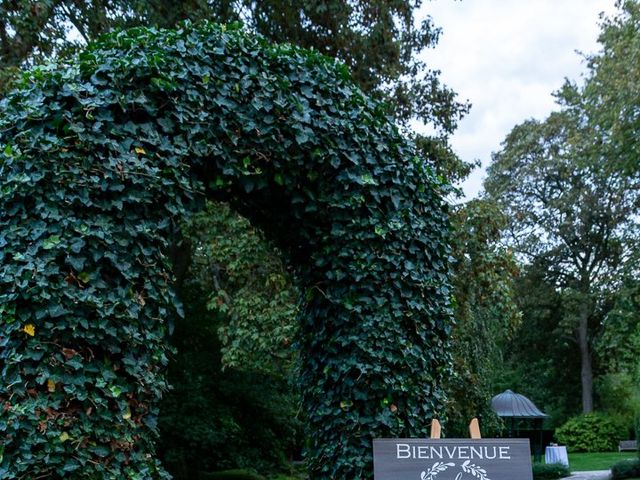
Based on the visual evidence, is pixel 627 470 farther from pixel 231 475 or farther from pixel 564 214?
pixel 564 214

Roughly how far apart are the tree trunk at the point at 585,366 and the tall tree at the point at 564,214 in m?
0.04

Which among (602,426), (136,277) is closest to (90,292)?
(136,277)

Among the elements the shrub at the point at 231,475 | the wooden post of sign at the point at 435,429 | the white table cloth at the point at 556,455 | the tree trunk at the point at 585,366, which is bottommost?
the shrub at the point at 231,475

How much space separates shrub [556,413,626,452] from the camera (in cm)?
2588

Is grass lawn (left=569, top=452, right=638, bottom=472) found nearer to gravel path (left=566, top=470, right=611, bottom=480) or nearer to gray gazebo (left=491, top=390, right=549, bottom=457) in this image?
gravel path (left=566, top=470, right=611, bottom=480)

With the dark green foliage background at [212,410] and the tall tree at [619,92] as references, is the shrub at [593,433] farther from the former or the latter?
the dark green foliage background at [212,410]

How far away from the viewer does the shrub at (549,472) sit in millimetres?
17406

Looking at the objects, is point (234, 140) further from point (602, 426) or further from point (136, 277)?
point (602, 426)

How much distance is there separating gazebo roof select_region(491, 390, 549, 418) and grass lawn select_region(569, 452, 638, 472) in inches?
174

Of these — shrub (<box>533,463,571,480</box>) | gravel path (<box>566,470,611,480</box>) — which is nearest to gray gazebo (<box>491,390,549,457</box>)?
shrub (<box>533,463,571,480</box>)

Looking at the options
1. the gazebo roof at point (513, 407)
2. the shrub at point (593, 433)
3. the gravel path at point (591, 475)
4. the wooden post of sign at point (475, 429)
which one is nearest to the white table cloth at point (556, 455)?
the gravel path at point (591, 475)

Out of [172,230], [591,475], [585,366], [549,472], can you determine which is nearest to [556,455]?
[591,475]

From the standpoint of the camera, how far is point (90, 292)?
3797mm

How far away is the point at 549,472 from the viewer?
688 inches
